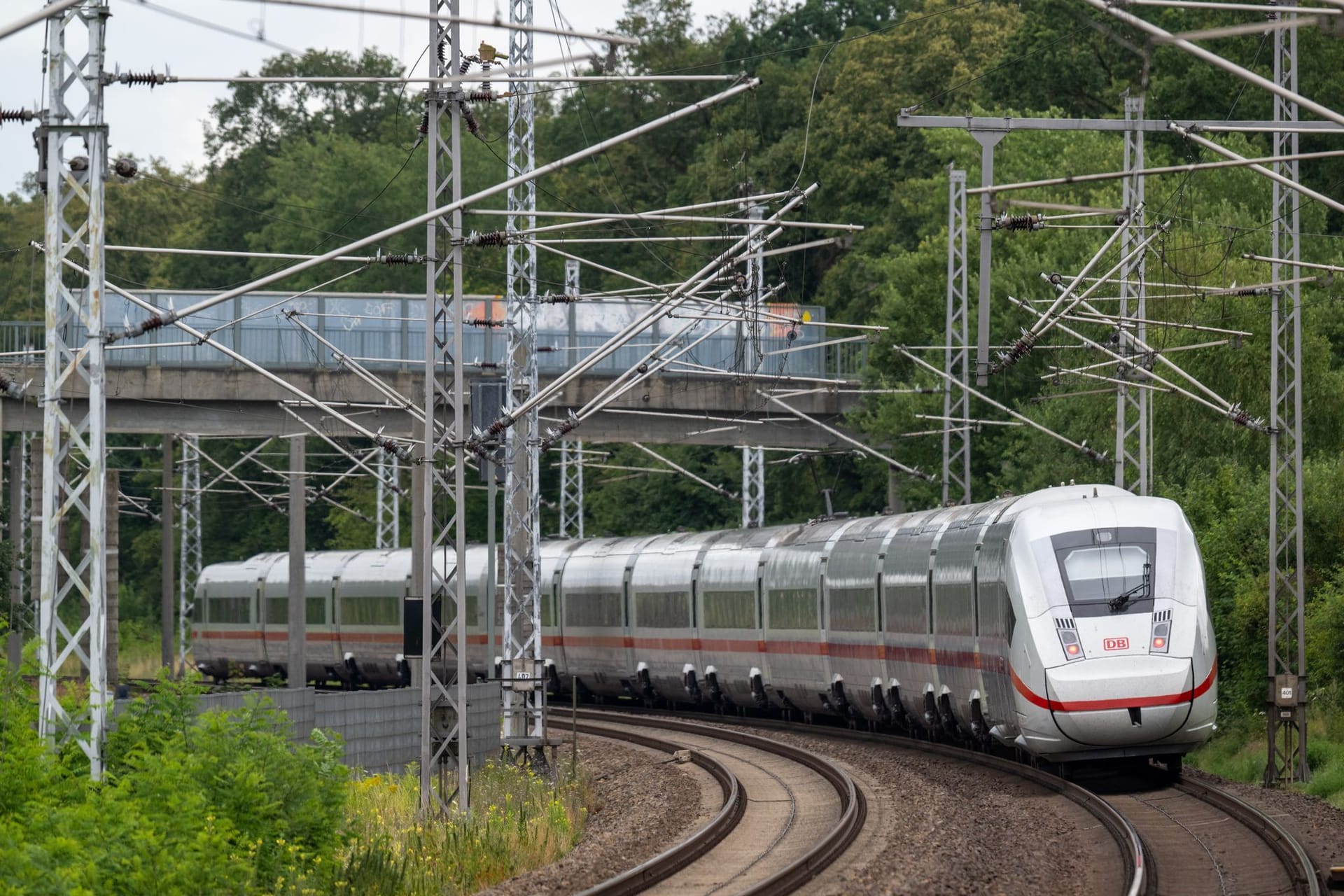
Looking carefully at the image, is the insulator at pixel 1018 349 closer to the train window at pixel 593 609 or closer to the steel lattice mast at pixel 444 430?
the steel lattice mast at pixel 444 430

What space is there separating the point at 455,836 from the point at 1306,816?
316 inches

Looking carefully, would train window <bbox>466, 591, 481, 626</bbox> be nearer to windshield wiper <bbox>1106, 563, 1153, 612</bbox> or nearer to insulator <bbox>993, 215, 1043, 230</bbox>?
insulator <bbox>993, 215, 1043, 230</bbox>

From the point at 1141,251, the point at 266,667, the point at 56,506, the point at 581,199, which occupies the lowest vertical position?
the point at 266,667

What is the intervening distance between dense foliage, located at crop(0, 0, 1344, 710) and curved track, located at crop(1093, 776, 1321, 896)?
257 inches

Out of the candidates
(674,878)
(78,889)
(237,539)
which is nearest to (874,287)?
(237,539)

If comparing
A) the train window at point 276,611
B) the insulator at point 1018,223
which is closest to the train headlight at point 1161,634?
the insulator at point 1018,223

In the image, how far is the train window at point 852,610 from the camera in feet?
103

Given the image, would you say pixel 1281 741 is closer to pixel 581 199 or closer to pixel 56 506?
pixel 56 506

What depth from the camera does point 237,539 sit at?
9781 centimetres

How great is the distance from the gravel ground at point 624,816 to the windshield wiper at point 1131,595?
15.6 ft

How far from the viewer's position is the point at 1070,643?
22.8 metres

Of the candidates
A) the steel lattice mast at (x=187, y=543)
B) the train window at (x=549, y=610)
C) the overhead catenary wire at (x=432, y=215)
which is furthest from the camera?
the steel lattice mast at (x=187, y=543)

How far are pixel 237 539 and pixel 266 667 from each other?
3863cm

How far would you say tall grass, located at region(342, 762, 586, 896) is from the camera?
18703 mm
